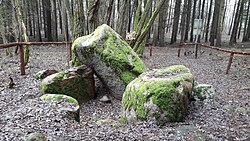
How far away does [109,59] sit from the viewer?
5.32 meters

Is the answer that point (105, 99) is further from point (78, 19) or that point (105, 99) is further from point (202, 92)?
point (78, 19)

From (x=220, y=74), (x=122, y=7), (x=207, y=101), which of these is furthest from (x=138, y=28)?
(x=207, y=101)

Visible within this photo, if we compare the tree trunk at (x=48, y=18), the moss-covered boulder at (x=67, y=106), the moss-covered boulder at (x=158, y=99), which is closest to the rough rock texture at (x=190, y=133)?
the moss-covered boulder at (x=158, y=99)

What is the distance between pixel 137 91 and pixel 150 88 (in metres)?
0.29

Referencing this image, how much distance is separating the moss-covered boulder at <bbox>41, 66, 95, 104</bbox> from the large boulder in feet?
0.92

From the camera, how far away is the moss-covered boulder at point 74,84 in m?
5.08

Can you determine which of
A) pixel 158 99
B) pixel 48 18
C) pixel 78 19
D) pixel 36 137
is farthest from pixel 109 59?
pixel 48 18

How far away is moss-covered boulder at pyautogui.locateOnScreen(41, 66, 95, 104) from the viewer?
5082mm

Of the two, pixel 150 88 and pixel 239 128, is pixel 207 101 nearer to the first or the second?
pixel 239 128

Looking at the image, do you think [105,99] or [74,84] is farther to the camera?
[105,99]

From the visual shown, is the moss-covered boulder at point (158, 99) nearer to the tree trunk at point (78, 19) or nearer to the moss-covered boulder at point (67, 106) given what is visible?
the moss-covered boulder at point (67, 106)

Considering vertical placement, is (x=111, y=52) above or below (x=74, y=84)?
above

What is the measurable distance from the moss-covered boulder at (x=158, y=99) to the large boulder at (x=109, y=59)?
142 cm

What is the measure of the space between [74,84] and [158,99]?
101 inches
